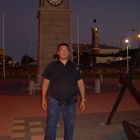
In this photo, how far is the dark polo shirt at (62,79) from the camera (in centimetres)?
856

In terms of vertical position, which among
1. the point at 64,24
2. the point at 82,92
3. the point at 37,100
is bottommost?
the point at 37,100

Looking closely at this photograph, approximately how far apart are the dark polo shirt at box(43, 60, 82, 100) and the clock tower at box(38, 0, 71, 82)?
676 inches

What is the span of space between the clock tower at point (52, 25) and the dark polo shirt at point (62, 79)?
1718 cm

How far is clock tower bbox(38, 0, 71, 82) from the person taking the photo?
2589 centimetres

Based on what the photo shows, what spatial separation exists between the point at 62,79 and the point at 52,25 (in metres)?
17.6

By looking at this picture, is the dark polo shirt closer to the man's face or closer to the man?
the man

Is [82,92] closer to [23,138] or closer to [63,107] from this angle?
[63,107]

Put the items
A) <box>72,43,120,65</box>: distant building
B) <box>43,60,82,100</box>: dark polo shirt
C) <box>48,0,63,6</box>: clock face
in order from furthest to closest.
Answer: <box>72,43,120,65</box>: distant building → <box>48,0,63,6</box>: clock face → <box>43,60,82,100</box>: dark polo shirt

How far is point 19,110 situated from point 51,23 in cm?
1018

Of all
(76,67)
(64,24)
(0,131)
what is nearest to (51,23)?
(64,24)

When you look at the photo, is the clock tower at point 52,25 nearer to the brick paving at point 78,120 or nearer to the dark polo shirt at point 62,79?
the brick paving at point 78,120

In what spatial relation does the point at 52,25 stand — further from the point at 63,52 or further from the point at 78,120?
the point at 63,52

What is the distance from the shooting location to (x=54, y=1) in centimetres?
2594

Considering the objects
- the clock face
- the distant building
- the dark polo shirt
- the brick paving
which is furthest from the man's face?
the distant building
